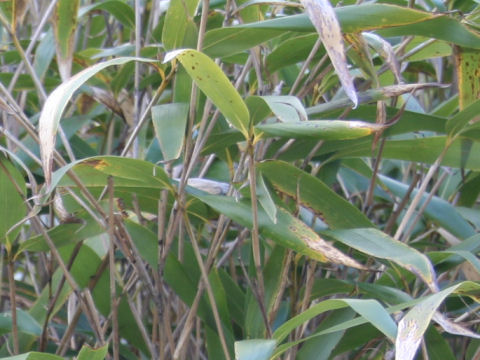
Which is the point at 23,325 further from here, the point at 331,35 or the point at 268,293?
the point at 331,35

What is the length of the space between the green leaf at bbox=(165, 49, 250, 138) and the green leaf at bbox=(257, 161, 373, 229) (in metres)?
0.08

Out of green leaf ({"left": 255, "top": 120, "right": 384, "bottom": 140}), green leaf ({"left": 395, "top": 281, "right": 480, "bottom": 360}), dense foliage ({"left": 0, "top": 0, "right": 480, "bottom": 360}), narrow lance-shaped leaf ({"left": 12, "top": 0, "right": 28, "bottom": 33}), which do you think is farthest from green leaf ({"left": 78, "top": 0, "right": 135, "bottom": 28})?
green leaf ({"left": 395, "top": 281, "right": 480, "bottom": 360})

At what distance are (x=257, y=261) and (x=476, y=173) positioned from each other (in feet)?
1.34

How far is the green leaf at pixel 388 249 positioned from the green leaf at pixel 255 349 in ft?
0.39

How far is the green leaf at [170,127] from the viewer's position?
687 millimetres

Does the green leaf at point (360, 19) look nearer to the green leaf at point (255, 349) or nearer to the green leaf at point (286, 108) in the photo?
the green leaf at point (286, 108)

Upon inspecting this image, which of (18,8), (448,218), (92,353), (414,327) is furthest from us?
(448,218)

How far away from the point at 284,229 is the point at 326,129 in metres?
0.11

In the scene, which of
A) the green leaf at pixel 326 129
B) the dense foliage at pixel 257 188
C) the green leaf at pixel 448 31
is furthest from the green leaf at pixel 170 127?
the green leaf at pixel 448 31

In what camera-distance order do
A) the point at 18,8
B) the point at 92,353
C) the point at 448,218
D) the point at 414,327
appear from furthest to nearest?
1. the point at 448,218
2. the point at 18,8
3. the point at 92,353
4. the point at 414,327

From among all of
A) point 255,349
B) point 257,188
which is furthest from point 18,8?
point 255,349

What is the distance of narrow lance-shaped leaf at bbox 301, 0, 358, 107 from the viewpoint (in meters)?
0.53

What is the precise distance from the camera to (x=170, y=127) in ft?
2.34

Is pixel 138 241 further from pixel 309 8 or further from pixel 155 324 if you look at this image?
pixel 309 8
